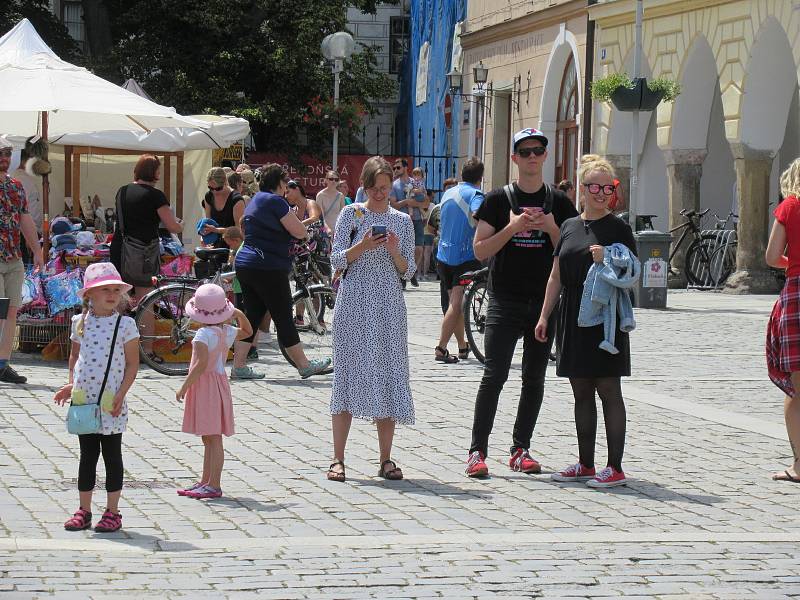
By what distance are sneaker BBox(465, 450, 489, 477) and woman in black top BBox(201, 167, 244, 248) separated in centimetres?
735

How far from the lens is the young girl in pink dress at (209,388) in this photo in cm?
796

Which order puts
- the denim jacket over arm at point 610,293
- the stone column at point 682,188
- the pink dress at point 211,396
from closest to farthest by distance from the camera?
1. the pink dress at point 211,396
2. the denim jacket over arm at point 610,293
3. the stone column at point 682,188

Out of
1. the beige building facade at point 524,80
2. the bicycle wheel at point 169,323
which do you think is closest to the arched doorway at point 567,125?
the beige building facade at point 524,80

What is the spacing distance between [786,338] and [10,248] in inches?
243

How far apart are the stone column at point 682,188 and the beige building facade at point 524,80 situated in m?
3.57

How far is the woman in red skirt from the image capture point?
28.8 feet

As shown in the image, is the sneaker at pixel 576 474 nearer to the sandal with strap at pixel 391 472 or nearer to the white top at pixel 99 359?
the sandal with strap at pixel 391 472

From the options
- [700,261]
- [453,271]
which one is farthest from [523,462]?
[700,261]

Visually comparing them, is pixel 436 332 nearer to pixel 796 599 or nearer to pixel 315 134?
pixel 796 599

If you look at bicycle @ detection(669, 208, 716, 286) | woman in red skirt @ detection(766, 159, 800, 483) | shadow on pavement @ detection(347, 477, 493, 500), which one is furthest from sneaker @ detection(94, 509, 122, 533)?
bicycle @ detection(669, 208, 716, 286)

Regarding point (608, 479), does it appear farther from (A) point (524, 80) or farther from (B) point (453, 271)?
(A) point (524, 80)

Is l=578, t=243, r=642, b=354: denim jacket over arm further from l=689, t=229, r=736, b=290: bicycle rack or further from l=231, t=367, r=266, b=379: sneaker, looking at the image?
l=689, t=229, r=736, b=290: bicycle rack

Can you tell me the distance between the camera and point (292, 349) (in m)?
13.0

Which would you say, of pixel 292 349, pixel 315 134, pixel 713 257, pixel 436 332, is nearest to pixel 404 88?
pixel 315 134
